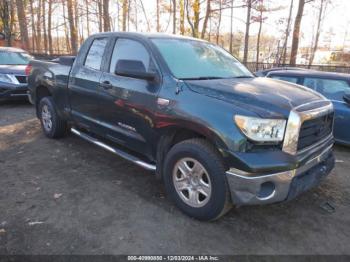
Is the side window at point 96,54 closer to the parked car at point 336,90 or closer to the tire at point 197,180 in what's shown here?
the tire at point 197,180

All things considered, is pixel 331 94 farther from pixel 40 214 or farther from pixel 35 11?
pixel 35 11

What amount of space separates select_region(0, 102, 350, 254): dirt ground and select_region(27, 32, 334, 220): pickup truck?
29 cm

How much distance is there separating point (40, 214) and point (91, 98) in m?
1.75

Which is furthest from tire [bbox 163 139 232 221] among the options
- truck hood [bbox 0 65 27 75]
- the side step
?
truck hood [bbox 0 65 27 75]

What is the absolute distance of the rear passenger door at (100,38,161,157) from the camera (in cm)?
345

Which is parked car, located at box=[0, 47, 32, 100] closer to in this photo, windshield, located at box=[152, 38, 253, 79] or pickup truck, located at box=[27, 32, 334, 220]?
pickup truck, located at box=[27, 32, 334, 220]

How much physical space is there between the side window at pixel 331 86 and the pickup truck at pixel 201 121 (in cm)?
236

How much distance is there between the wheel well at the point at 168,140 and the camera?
128 inches

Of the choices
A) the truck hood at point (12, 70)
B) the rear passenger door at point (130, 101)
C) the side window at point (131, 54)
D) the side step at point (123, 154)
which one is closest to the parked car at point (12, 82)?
the truck hood at point (12, 70)

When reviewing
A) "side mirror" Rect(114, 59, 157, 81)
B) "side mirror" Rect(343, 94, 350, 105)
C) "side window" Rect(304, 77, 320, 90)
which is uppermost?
"side mirror" Rect(114, 59, 157, 81)

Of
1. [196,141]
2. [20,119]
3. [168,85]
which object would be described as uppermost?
[168,85]

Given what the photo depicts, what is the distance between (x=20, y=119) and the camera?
7383mm

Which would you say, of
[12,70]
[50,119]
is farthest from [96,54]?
[12,70]

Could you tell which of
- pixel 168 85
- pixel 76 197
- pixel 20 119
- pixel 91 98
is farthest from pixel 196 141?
pixel 20 119
